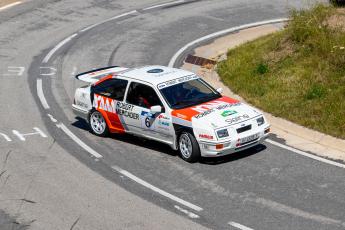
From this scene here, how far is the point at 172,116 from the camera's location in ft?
50.1

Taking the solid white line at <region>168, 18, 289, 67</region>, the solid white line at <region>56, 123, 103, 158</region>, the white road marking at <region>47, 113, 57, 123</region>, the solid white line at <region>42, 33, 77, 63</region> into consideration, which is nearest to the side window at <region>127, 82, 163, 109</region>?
the solid white line at <region>56, 123, 103, 158</region>

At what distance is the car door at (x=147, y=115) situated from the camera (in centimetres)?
1549

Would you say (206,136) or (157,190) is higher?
(206,136)

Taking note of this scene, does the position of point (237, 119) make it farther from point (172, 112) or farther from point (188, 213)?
point (188, 213)

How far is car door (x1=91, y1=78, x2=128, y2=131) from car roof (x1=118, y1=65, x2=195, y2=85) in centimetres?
28

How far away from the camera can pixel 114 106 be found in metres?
16.6

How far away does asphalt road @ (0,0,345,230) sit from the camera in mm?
12820

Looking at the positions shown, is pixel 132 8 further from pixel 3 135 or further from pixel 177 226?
pixel 177 226

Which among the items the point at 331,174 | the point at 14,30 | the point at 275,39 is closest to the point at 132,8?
the point at 14,30

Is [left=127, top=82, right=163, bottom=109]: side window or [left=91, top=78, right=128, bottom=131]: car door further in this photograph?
[left=91, top=78, right=128, bottom=131]: car door

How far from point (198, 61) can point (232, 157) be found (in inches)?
318

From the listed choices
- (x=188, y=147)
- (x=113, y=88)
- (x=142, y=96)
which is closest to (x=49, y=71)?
(x=113, y=88)

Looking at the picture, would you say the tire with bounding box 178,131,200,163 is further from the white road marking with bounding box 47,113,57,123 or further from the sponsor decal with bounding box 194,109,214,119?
the white road marking with bounding box 47,113,57,123

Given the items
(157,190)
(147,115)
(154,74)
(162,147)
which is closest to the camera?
(157,190)
